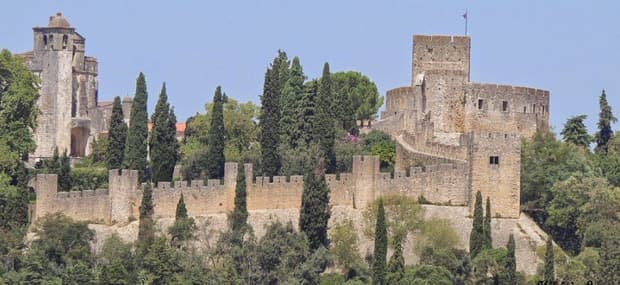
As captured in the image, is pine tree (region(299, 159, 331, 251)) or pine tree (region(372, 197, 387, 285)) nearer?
pine tree (region(372, 197, 387, 285))

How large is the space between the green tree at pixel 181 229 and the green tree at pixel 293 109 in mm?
7449

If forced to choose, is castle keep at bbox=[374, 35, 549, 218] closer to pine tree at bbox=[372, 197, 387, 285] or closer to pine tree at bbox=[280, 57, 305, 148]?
pine tree at bbox=[280, 57, 305, 148]

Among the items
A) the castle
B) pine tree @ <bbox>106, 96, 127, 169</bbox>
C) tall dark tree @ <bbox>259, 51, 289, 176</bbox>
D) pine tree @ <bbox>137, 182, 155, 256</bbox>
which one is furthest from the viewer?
pine tree @ <bbox>106, 96, 127, 169</bbox>

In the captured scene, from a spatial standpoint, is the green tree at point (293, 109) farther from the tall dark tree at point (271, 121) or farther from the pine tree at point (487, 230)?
the pine tree at point (487, 230)

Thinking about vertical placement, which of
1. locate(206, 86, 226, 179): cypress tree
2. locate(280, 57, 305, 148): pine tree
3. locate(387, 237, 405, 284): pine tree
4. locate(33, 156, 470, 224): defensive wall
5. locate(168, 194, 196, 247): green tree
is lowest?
locate(387, 237, 405, 284): pine tree

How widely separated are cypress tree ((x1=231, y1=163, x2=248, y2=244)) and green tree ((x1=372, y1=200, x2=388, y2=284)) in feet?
13.7

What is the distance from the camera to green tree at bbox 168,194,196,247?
8131 cm

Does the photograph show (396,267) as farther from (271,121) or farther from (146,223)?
(271,121)

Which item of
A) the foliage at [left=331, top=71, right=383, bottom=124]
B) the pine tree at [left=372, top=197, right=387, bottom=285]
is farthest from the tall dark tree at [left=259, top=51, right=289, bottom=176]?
the foliage at [left=331, top=71, right=383, bottom=124]

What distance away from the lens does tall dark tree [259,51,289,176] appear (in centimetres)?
8650

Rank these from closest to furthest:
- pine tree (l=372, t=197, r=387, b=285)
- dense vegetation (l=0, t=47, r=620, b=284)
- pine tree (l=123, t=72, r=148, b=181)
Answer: pine tree (l=372, t=197, r=387, b=285) < dense vegetation (l=0, t=47, r=620, b=284) < pine tree (l=123, t=72, r=148, b=181)

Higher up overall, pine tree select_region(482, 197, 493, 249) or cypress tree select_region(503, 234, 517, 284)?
pine tree select_region(482, 197, 493, 249)

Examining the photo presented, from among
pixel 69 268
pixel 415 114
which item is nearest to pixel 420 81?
pixel 415 114

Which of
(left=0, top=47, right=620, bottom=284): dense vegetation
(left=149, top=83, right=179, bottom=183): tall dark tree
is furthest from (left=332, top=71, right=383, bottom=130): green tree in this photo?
(left=149, top=83, right=179, bottom=183): tall dark tree
